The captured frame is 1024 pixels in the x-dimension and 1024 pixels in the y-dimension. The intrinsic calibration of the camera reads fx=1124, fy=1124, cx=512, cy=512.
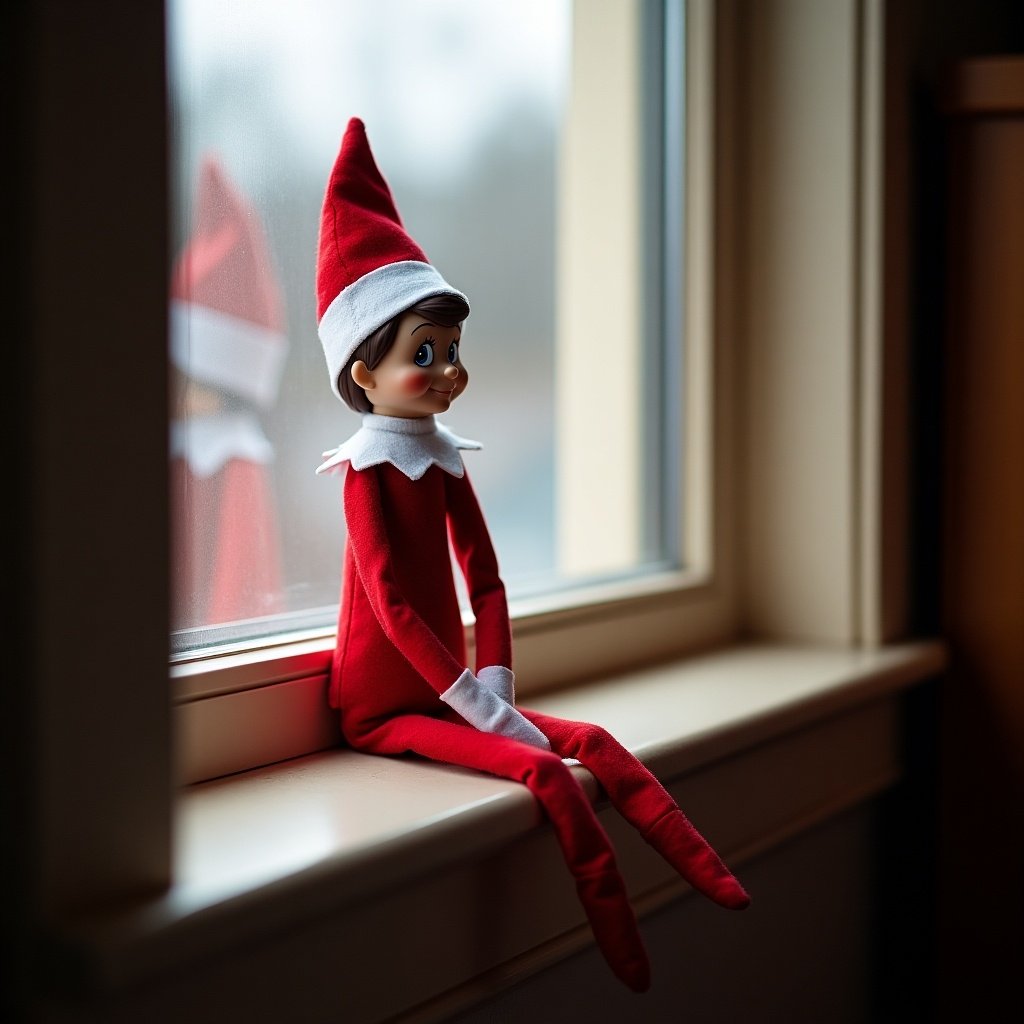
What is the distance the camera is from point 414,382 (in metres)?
0.75

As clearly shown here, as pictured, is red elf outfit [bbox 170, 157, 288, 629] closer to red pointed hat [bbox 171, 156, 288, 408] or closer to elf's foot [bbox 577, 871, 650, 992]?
red pointed hat [bbox 171, 156, 288, 408]

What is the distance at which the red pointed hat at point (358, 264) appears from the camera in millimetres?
744

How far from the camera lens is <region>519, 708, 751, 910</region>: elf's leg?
0.72m

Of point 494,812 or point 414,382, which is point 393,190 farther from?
point 494,812

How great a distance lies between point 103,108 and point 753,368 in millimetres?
895

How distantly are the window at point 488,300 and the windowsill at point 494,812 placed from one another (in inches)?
3.9

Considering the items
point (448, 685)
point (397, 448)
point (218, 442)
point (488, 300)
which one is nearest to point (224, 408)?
point (218, 442)

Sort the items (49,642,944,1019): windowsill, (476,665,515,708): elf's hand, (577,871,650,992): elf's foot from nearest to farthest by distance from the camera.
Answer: (49,642,944,1019): windowsill → (577,871,650,992): elf's foot → (476,665,515,708): elf's hand

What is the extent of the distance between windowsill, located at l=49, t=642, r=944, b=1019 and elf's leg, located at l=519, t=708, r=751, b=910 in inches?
0.7

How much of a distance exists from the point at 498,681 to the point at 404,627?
0.32ft

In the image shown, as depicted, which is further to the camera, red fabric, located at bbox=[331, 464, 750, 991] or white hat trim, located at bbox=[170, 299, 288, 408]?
white hat trim, located at bbox=[170, 299, 288, 408]

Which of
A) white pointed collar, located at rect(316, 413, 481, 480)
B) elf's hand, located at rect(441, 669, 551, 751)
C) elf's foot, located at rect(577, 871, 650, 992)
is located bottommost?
elf's foot, located at rect(577, 871, 650, 992)

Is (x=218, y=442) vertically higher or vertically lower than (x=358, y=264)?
lower

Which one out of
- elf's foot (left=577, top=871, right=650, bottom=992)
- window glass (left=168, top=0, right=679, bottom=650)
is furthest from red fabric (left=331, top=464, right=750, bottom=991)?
window glass (left=168, top=0, right=679, bottom=650)
